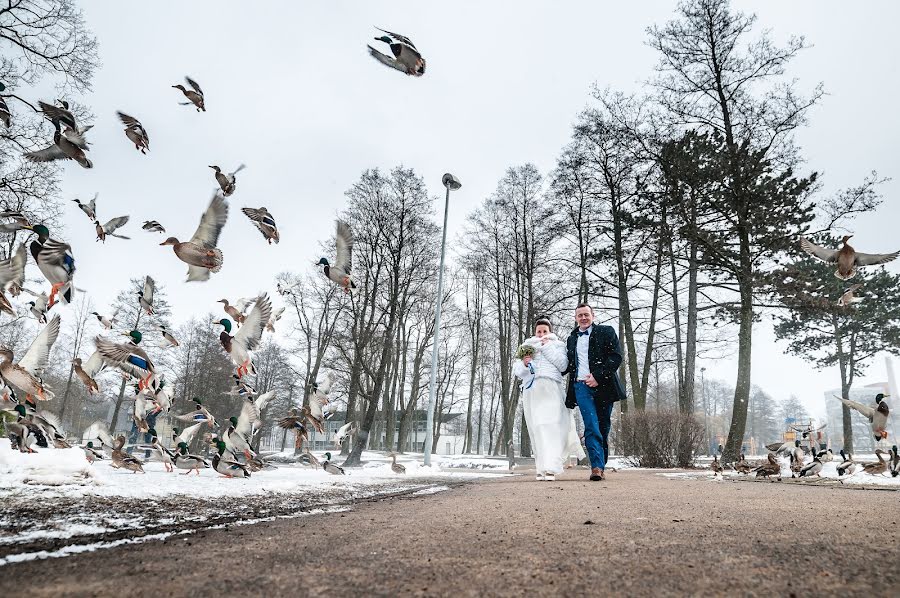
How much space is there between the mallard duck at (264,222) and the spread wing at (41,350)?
7.23ft

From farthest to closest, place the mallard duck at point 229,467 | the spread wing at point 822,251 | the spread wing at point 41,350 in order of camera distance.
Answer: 1. the spread wing at point 822,251
2. the mallard duck at point 229,467
3. the spread wing at point 41,350

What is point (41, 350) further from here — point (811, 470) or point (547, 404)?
point (811, 470)

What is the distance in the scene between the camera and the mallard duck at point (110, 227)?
6582 millimetres

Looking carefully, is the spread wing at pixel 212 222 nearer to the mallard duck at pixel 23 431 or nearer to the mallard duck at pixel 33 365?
the mallard duck at pixel 33 365

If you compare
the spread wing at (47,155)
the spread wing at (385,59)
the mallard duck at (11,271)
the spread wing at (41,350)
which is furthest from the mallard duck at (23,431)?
the spread wing at (385,59)

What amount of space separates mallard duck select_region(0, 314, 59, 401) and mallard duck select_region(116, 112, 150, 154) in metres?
2.30

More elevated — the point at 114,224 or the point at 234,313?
the point at 114,224

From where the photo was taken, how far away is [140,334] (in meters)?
5.62

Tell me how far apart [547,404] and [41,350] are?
5556mm

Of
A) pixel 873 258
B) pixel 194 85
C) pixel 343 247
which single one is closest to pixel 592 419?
pixel 873 258

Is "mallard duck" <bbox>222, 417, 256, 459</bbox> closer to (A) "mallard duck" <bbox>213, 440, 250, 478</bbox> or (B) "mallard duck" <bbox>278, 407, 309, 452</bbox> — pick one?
(A) "mallard duck" <bbox>213, 440, 250, 478</bbox>

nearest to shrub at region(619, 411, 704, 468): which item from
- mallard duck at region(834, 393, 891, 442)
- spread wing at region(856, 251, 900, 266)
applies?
A: mallard duck at region(834, 393, 891, 442)

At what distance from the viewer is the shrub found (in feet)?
42.2

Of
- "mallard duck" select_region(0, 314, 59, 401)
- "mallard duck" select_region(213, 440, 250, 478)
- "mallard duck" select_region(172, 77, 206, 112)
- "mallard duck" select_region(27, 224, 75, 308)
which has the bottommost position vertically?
"mallard duck" select_region(213, 440, 250, 478)
